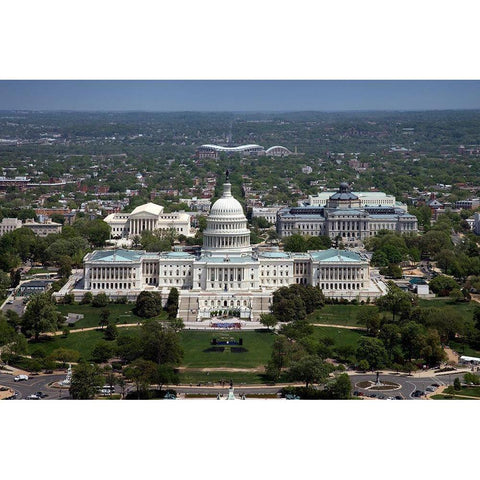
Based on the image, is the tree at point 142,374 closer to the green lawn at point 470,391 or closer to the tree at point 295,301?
the green lawn at point 470,391

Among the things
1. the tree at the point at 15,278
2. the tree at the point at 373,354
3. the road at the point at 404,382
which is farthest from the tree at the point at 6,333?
the tree at the point at 373,354

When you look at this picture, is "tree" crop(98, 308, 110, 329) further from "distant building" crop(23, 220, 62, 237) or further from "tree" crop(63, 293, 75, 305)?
"distant building" crop(23, 220, 62, 237)

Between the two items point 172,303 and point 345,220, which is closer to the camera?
point 172,303

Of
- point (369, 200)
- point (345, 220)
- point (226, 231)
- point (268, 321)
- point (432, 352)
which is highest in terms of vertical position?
point (226, 231)

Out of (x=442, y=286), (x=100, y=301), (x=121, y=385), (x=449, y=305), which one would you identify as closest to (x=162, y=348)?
(x=121, y=385)

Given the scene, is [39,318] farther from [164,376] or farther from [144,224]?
[144,224]

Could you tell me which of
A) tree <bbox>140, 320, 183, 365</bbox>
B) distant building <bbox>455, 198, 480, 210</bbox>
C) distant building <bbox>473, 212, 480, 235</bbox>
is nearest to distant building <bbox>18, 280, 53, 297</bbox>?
tree <bbox>140, 320, 183, 365</bbox>

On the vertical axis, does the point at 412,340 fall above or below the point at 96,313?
above
